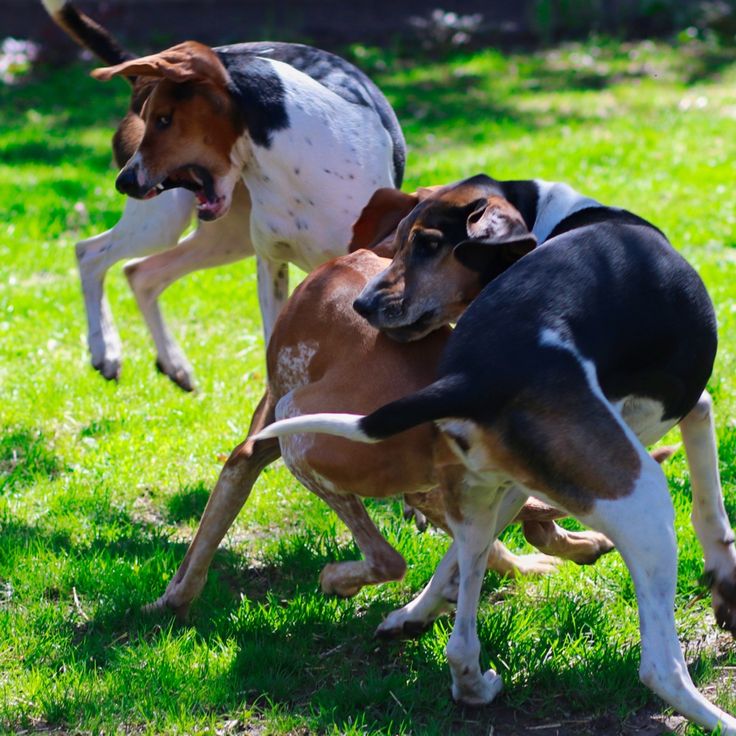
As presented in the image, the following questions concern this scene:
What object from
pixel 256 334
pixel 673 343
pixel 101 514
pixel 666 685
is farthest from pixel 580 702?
pixel 256 334

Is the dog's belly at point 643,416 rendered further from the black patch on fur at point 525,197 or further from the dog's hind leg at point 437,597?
the black patch on fur at point 525,197

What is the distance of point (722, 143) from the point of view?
34.6 ft

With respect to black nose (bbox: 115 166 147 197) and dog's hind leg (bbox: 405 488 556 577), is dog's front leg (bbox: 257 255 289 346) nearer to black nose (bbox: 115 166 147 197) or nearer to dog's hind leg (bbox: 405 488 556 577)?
black nose (bbox: 115 166 147 197)

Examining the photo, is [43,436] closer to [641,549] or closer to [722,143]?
[641,549]

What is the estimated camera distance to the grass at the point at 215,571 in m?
3.44

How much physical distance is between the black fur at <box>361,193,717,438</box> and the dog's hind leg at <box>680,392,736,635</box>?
0.35 meters

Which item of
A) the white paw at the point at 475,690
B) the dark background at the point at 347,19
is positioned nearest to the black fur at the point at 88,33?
the white paw at the point at 475,690

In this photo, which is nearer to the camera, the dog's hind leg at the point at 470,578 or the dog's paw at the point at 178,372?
the dog's hind leg at the point at 470,578

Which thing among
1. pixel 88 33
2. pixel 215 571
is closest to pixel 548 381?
pixel 215 571

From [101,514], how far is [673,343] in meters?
2.42

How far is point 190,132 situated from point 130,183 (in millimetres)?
318

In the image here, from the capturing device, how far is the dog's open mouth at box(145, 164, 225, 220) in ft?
16.5

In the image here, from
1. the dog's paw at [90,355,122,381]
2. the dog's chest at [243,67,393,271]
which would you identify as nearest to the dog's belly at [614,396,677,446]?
the dog's chest at [243,67,393,271]

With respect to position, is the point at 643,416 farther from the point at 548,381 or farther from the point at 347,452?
the point at 347,452
